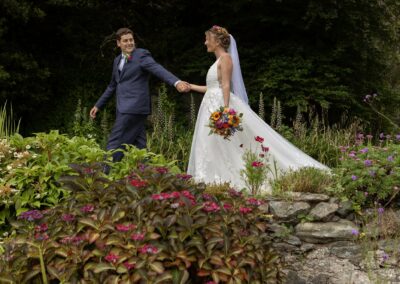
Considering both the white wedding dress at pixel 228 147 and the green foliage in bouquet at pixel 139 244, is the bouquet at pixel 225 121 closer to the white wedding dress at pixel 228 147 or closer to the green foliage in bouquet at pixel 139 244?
the white wedding dress at pixel 228 147

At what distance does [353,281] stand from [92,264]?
7.76 feet

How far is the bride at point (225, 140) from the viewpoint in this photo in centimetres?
633

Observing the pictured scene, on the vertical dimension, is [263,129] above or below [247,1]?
below

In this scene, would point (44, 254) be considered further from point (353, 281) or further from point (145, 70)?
point (145, 70)

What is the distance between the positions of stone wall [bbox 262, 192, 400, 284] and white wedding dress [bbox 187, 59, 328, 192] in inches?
45.5

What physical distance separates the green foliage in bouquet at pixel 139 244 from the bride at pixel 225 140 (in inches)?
122

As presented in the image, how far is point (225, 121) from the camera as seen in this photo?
235 inches

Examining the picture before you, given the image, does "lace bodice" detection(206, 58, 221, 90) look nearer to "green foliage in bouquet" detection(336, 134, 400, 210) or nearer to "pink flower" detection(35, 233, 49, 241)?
"green foliage in bouquet" detection(336, 134, 400, 210)

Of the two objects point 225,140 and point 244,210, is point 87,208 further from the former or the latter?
point 225,140

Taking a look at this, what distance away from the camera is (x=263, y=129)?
657 centimetres

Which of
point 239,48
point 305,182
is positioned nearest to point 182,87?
point 305,182

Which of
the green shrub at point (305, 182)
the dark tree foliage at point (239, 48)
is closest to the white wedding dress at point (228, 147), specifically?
the green shrub at point (305, 182)

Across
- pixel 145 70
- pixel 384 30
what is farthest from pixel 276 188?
pixel 384 30

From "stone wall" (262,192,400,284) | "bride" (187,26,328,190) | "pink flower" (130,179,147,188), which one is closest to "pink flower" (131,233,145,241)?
"pink flower" (130,179,147,188)
